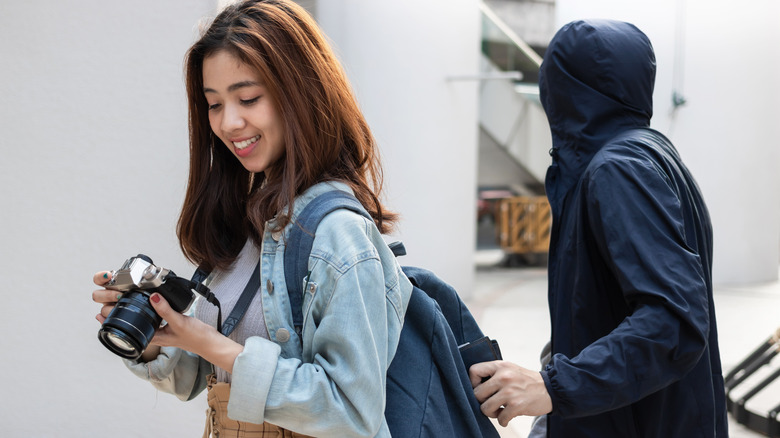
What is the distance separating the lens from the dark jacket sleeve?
1.43 m

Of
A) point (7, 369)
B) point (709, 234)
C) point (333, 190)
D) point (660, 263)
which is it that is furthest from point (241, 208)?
point (7, 369)

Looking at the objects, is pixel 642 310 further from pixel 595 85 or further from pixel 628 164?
pixel 595 85

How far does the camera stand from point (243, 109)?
141 centimetres

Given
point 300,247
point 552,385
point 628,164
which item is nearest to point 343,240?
point 300,247

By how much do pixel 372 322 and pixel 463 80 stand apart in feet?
27.4

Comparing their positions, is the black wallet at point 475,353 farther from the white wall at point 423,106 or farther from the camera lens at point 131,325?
the white wall at point 423,106

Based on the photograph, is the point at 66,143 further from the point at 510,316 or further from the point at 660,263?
the point at 510,316

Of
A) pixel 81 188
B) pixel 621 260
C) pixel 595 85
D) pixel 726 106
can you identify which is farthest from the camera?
pixel 726 106

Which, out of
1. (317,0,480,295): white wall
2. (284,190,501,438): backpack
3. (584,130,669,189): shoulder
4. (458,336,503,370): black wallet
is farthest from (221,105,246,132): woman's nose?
(317,0,480,295): white wall

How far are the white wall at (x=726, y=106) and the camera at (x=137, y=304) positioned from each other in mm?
11421

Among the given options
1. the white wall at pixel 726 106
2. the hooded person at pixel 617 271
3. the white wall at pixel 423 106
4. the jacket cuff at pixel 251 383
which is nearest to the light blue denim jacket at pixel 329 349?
the jacket cuff at pixel 251 383

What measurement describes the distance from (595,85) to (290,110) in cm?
81

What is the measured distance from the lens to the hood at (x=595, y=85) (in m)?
1.76

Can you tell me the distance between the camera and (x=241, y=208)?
1685 mm
